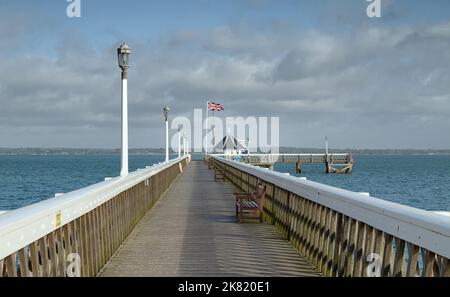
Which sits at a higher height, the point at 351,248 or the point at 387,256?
the point at 387,256

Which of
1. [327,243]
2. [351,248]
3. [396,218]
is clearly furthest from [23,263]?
[327,243]

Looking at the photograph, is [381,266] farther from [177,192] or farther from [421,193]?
[421,193]

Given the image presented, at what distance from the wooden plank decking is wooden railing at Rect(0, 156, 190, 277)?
13.7 inches

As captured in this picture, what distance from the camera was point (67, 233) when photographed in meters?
5.57

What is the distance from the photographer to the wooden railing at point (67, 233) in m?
4.02

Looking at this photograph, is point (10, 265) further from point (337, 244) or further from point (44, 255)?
point (337, 244)

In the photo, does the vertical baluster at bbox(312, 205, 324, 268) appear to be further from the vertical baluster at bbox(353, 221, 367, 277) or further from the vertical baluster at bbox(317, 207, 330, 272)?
the vertical baluster at bbox(353, 221, 367, 277)

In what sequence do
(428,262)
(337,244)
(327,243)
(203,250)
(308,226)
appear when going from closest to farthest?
1. (428,262)
2. (337,244)
3. (327,243)
4. (308,226)
5. (203,250)

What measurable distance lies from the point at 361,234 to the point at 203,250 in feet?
11.2

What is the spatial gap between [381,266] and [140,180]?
8.13 m

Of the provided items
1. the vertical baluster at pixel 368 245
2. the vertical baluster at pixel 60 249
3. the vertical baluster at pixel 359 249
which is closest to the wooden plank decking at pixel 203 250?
the vertical baluster at pixel 359 249

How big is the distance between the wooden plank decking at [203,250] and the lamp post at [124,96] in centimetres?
124

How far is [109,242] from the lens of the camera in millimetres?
7906

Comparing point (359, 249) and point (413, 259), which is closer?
point (413, 259)
